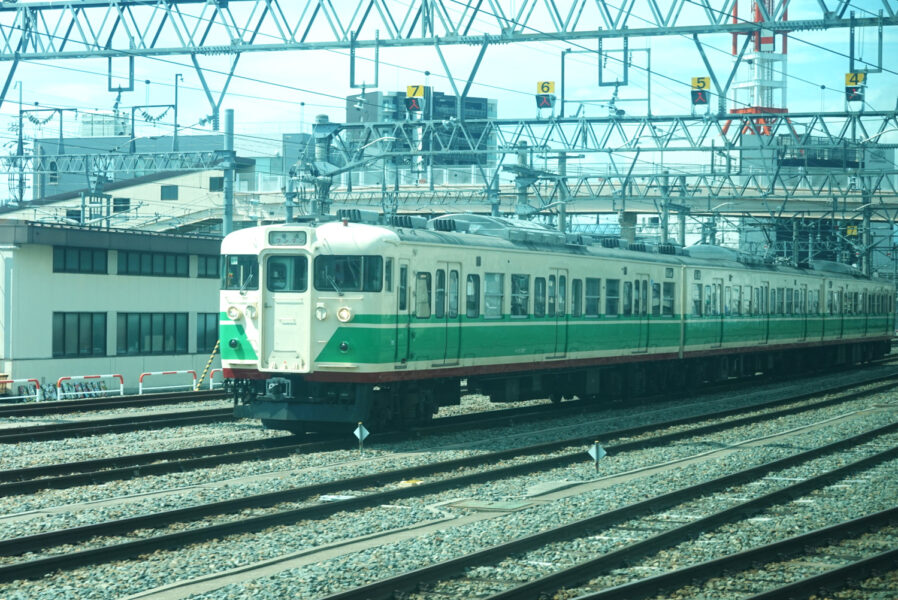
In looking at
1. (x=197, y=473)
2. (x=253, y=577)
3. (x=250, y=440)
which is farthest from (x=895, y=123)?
(x=253, y=577)

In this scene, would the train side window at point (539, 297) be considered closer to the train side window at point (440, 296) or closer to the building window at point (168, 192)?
the train side window at point (440, 296)

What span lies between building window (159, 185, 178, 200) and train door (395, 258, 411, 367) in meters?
50.7

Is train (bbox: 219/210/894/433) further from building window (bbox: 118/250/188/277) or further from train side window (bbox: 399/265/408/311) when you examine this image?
building window (bbox: 118/250/188/277)

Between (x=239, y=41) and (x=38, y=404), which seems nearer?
(x=239, y=41)

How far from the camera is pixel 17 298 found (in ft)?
88.4

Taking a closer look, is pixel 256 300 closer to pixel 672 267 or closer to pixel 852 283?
pixel 672 267

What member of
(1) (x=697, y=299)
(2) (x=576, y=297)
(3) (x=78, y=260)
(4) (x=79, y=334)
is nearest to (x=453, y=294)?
(2) (x=576, y=297)

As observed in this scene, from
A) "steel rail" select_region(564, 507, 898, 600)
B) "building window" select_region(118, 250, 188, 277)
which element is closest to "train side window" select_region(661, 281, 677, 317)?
"building window" select_region(118, 250, 188, 277)

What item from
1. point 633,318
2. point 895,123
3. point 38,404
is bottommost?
point 38,404

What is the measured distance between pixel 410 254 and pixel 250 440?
359cm

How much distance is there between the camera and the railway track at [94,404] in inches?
882

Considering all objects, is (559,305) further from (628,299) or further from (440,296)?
(440,296)

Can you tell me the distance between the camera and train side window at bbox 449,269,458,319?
1836cm

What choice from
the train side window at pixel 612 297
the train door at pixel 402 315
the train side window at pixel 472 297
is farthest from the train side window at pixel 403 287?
the train side window at pixel 612 297
